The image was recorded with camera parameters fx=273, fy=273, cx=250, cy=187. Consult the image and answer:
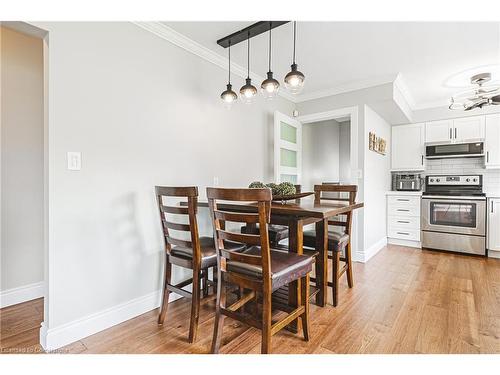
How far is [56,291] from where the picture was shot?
5.57 feet

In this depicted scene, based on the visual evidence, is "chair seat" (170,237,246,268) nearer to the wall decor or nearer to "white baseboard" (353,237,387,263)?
"white baseboard" (353,237,387,263)

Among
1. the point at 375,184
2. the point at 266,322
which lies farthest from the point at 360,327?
the point at 375,184

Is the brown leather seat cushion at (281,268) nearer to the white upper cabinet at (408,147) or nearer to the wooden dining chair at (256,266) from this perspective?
the wooden dining chair at (256,266)

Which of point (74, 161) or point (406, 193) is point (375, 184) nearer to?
point (406, 193)

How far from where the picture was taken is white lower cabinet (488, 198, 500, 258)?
12.1ft

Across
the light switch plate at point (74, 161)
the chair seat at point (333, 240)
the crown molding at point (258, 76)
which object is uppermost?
the crown molding at point (258, 76)

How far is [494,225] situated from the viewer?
370 centimetres

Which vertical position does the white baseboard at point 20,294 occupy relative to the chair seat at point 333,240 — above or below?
below

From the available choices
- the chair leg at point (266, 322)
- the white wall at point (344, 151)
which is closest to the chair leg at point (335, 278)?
the chair leg at point (266, 322)

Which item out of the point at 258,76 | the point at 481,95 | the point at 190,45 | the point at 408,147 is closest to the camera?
the point at 190,45

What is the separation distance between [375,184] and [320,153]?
1295mm

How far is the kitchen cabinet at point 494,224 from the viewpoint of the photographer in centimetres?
368

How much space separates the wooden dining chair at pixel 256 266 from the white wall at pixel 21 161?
1889 millimetres
